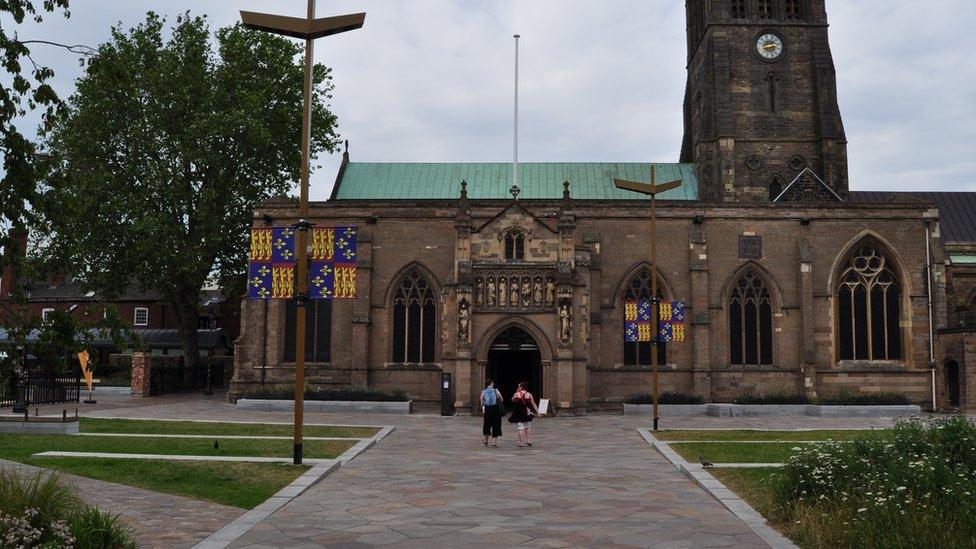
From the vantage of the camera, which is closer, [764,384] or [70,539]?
[70,539]

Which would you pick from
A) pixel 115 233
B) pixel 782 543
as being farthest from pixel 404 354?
Result: pixel 782 543

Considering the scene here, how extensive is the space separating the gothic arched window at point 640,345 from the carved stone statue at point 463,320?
26.4 feet

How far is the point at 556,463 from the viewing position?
17938 mm

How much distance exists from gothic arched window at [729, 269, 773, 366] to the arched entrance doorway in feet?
24.7

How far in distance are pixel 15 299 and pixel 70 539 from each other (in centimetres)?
268

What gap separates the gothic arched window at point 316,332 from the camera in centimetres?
3747

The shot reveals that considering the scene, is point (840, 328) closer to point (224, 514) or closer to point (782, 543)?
point (782, 543)

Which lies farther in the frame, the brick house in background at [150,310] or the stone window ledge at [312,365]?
the brick house in background at [150,310]

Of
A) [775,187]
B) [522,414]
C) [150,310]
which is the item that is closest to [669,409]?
[522,414]

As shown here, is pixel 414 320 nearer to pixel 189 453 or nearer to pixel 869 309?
pixel 189 453

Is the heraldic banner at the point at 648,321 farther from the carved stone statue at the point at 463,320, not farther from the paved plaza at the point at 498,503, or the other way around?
the paved plaza at the point at 498,503

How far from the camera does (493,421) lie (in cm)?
2133

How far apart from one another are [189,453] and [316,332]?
19.8m

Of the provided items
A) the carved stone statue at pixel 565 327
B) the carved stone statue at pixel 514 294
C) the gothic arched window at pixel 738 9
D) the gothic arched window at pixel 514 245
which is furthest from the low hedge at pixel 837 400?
the gothic arched window at pixel 738 9
